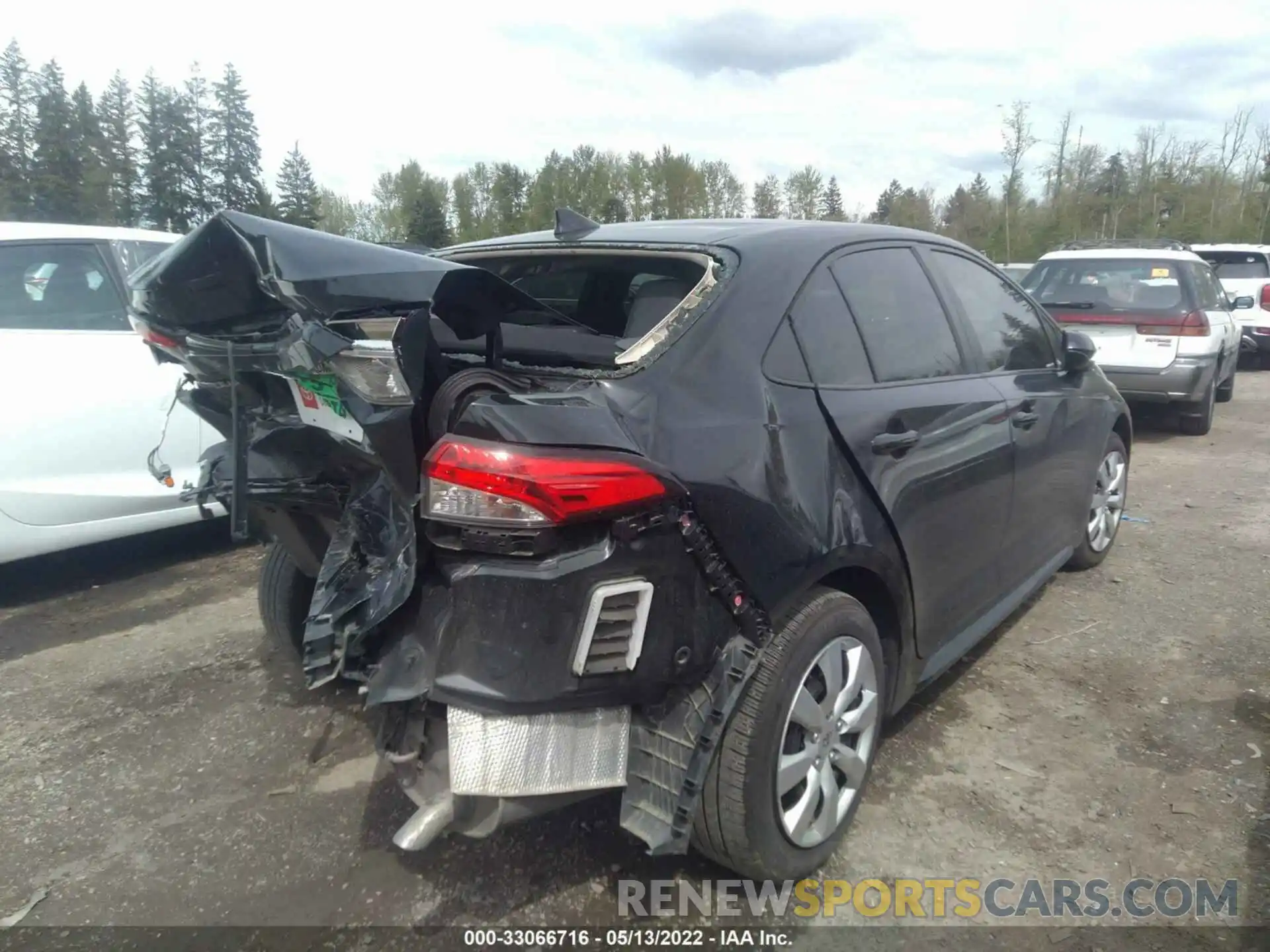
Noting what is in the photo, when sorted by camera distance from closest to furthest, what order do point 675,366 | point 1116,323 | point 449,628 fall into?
point 449,628
point 675,366
point 1116,323

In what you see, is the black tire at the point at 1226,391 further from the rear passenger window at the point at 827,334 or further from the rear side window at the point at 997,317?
the rear passenger window at the point at 827,334

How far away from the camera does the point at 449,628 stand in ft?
6.56

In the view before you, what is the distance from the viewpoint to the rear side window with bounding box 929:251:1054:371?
346cm

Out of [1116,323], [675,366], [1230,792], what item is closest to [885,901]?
[1230,792]

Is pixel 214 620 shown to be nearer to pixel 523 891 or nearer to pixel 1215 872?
pixel 523 891

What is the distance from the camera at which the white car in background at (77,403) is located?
4.24m

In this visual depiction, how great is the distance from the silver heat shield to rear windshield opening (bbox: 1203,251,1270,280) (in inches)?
598

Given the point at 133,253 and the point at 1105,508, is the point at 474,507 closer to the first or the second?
the point at 133,253

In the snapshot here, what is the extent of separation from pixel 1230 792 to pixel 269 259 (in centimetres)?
329

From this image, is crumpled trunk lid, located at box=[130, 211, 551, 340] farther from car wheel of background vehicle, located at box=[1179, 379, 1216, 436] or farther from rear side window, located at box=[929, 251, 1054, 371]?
car wheel of background vehicle, located at box=[1179, 379, 1216, 436]

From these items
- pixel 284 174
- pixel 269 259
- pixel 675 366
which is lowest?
pixel 675 366

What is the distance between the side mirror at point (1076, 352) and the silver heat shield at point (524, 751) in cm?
308

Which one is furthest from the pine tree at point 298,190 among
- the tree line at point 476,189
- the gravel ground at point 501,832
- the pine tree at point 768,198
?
the gravel ground at point 501,832

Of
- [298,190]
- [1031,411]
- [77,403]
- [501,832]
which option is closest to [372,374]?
[501,832]
